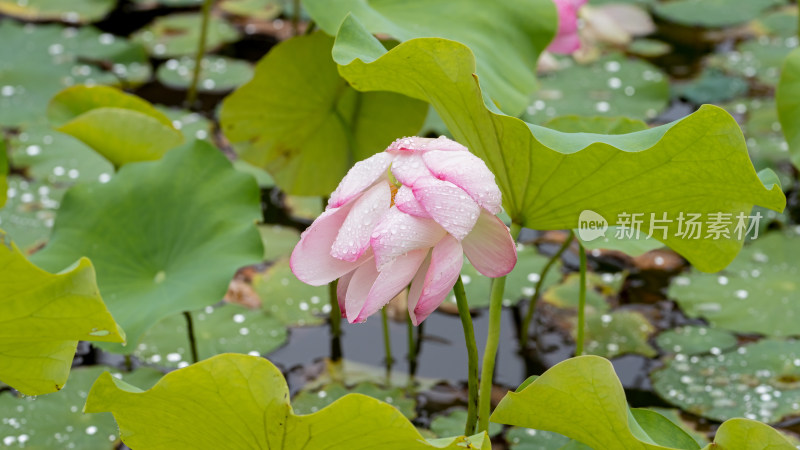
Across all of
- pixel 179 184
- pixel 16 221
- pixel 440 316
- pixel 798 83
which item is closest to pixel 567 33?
pixel 798 83

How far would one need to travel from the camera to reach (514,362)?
1.61m

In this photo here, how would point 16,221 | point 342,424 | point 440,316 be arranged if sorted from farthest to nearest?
point 16,221 → point 440,316 → point 342,424

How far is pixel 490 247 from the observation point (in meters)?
0.89

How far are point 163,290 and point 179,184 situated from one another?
0.18 m

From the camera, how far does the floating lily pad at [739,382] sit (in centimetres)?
148

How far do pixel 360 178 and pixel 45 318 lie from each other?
0.32 meters

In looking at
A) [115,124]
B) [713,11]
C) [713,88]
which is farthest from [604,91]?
[115,124]

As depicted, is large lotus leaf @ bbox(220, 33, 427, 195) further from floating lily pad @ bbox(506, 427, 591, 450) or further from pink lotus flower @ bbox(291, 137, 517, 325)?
pink lotus flower @ bbox(291, 137, 517, 325)

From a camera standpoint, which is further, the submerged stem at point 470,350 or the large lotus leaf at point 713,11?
the large lotus leaf at point 713,11

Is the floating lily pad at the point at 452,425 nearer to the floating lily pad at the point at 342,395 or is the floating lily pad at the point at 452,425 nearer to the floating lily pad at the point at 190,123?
the floating lily pad at the point at 342,395

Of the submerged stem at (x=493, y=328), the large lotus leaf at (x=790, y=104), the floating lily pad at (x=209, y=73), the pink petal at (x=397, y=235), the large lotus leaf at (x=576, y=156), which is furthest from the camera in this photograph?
the floating lily pad at (x=209, y=73)

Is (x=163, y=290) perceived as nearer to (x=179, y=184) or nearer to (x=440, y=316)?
(x=179, y=184)

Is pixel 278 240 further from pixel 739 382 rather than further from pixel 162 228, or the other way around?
pixel 739 382

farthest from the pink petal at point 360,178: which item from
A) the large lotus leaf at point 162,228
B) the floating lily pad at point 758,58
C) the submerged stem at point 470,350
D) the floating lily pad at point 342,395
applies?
the floating lily pad at point 758,58
